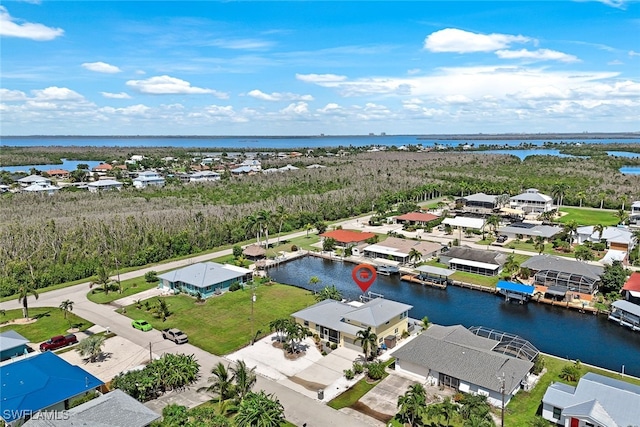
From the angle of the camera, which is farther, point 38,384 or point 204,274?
point 204,274

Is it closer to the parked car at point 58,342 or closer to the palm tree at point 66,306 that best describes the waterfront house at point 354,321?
the parked car at point 58,342

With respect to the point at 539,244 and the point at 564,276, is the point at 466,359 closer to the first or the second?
the point at 564,276

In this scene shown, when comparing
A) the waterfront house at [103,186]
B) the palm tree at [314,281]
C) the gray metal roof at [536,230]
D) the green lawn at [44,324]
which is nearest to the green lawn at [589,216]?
the gray metal roof at [536,230]

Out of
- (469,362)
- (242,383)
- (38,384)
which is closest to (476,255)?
(469,362)

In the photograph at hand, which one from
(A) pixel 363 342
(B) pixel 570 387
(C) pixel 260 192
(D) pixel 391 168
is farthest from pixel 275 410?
(D) pixel 391 168

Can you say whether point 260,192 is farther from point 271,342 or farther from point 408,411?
point 408,411

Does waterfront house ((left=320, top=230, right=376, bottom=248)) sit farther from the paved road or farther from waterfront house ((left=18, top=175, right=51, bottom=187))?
waterfront house ((left=18, top=175, right=51, bottom=187))
